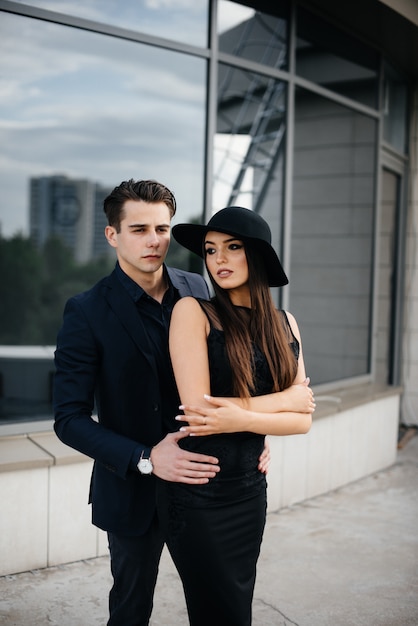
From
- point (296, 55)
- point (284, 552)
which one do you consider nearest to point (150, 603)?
point (284, 552)

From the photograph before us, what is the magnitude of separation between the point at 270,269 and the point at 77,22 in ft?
6.42

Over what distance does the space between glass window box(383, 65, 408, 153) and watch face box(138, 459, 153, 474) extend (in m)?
4.27

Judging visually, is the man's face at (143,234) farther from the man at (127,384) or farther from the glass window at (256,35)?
the glass window at (256,35)

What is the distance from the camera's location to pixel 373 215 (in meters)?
5.06

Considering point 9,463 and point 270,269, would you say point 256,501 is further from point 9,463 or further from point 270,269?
point 9,463

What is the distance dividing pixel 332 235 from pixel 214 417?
416cm

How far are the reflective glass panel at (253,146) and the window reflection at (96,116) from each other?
3.68m

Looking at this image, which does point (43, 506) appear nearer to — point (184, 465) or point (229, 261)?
point (184, 465)

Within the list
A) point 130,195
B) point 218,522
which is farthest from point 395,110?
point 218,522

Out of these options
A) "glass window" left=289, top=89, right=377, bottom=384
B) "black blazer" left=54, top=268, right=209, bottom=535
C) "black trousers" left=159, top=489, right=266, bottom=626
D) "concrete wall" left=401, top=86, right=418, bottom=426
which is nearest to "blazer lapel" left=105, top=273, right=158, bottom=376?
"black blazer" left=54, top=268, right=209, bottom=535

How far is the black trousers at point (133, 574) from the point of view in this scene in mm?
1737

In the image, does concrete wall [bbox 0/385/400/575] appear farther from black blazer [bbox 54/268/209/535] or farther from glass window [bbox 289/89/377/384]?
glass window [bbox 289/89/377/384]

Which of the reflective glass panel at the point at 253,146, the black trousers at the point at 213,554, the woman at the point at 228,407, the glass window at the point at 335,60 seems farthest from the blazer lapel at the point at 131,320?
the glass window at the point at 335,60

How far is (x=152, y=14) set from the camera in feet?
16.8
